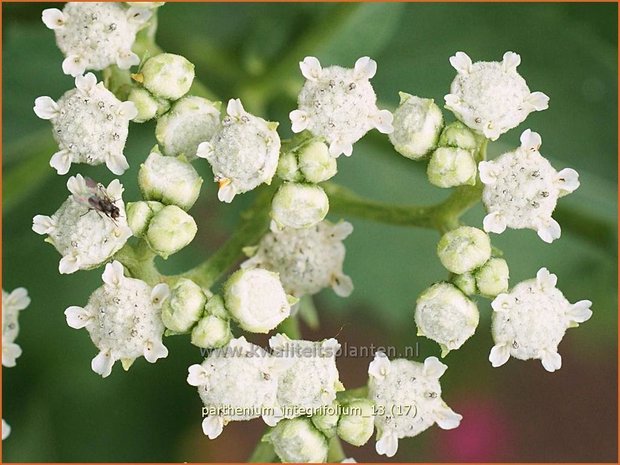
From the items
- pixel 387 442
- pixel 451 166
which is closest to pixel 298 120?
pixel 451 166

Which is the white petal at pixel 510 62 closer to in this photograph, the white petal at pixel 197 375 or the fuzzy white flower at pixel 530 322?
the fuzzy white flower at pixel 530 322

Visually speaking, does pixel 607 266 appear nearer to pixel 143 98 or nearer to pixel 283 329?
pixel 283 329

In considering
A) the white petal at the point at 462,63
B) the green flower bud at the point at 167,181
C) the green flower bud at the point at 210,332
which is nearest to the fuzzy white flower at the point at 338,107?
the white petal at the point at 462,63

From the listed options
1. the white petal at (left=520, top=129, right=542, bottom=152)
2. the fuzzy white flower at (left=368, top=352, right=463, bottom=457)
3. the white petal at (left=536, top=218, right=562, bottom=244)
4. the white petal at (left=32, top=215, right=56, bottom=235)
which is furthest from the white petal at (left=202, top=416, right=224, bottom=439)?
the white petal at (left=520, top=129, right=542, bottom=152)

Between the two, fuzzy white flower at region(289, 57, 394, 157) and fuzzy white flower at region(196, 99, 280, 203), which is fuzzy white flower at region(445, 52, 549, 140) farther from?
fuzzy white flower at region(196, 99, 280, 203)

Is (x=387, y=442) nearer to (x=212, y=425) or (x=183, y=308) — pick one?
(x=212, y=425)

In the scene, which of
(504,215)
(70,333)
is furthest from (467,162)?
(70,333)
